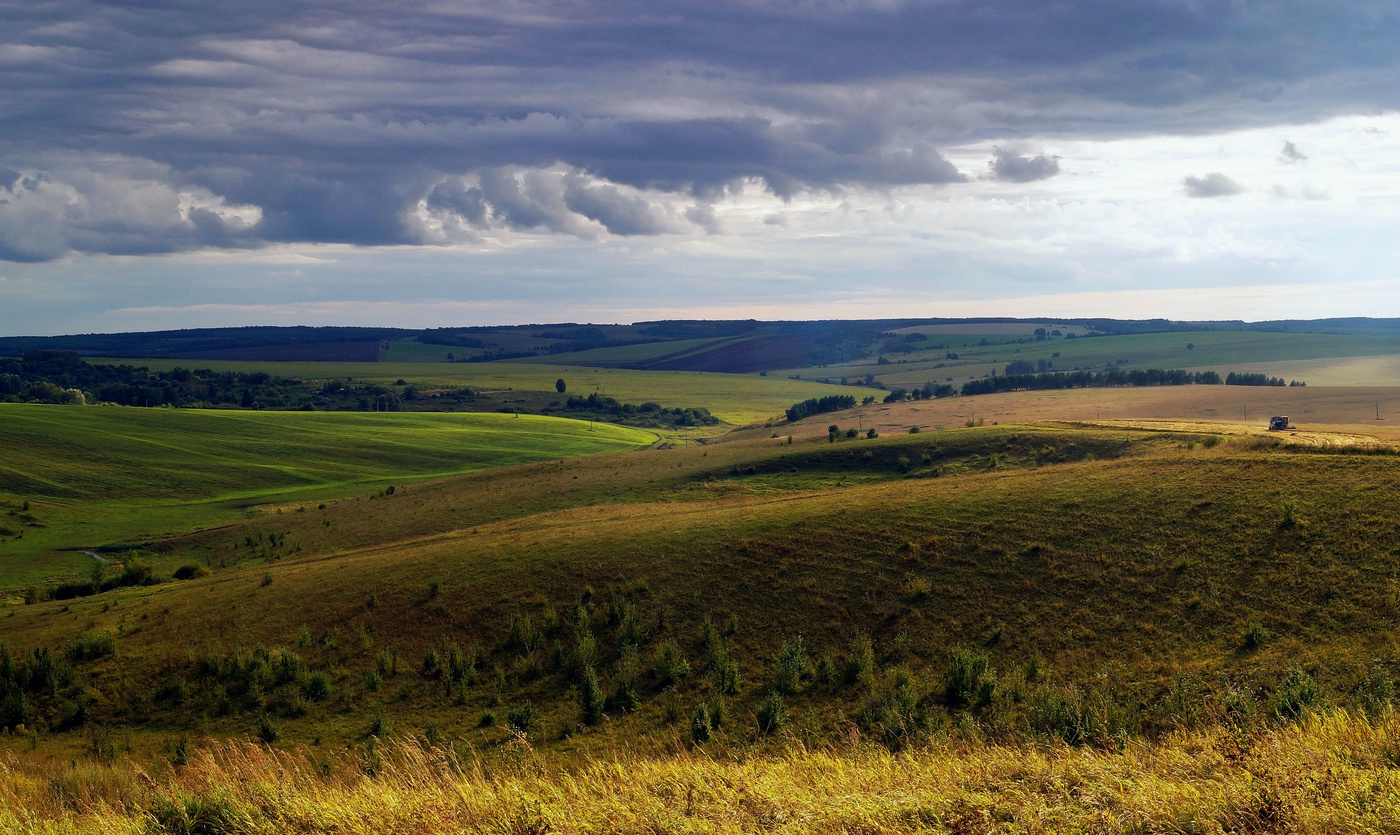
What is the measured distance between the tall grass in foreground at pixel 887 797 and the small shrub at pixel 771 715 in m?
10.1

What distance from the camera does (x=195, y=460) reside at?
11756 centimetres

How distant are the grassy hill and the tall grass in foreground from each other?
477 centimetres

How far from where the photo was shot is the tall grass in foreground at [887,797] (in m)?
8.75

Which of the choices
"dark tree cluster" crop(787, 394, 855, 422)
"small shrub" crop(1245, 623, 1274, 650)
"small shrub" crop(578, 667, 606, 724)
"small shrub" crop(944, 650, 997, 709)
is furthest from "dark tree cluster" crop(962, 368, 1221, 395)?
"small shrub" crop(578, 667, 606, 724)

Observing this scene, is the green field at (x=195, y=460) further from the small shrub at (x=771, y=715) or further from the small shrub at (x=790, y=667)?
the small shrub at (x=771, y=715)

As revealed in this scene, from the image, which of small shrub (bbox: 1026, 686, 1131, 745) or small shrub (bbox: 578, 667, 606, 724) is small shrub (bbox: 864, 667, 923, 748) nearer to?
small shrub (bbox: 1026, 686, 1131, 745)

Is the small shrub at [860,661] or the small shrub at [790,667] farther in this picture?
the small shrub at [790,667]

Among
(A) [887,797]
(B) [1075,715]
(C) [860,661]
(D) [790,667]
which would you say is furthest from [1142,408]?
(A) [887,797]

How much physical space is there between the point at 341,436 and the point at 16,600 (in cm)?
8981

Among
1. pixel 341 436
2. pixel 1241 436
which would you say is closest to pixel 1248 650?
pixel 1241 436

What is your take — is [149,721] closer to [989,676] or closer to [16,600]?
[989,676]

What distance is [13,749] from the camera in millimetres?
24859

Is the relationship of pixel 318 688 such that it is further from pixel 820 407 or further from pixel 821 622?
pixel 820 407

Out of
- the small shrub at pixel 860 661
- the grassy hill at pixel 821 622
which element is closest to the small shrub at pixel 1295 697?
the grassy hill at pixel 821 622
